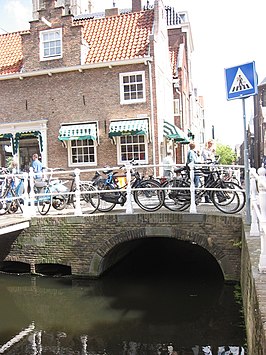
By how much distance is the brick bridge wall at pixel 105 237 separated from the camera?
30.6 ft

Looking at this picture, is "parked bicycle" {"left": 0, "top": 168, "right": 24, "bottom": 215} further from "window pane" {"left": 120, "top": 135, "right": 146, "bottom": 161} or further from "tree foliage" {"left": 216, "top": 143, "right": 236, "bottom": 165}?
"tree foliage" {"left": 216, "top": 143, "right": 236, "bottom": 165}

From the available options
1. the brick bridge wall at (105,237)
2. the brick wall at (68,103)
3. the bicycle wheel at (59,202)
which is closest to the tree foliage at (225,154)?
the brick wall at (68,103)

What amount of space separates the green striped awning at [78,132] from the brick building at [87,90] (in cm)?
4

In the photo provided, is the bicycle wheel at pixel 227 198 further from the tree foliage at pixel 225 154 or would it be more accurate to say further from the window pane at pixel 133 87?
the tree foliage at pixel 225 154

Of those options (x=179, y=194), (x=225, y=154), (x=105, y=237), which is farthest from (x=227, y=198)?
(x=225, y=154)

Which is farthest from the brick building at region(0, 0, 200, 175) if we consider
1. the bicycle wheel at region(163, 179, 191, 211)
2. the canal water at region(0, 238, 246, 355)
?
the canal water at region(0, 238, 246, 355)

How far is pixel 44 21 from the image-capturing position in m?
19.0

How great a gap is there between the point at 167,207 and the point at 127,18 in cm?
1254

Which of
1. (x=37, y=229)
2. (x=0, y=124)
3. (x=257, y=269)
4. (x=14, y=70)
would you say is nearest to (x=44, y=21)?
(x=14, y=70)

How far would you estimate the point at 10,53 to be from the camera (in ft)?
67.9

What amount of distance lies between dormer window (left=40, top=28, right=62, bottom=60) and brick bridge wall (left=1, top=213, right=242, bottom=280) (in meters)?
10.6

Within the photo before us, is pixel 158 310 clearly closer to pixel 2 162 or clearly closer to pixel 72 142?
pixel 72 142

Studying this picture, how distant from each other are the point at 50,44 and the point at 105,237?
12.0 meters

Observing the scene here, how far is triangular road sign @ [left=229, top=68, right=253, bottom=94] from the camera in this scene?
7015 mm
